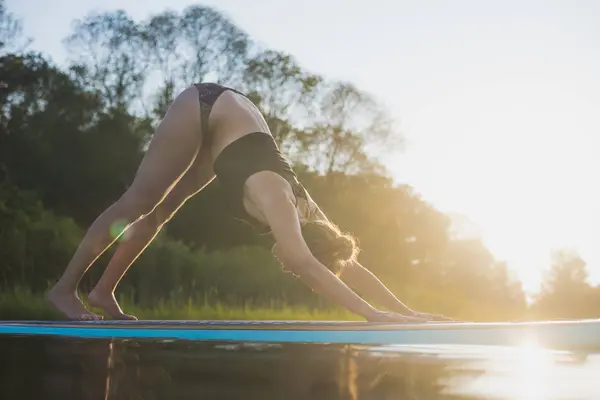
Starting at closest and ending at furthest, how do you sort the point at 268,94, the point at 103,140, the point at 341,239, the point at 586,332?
the point at 586,332
the point at 341,239
the point at 103,140
the point at 268,94

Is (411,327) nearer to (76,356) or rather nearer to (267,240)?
(76,356)

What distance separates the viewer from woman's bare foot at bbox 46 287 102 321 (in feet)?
9.51

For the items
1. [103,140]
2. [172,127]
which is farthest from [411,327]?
[103,140]

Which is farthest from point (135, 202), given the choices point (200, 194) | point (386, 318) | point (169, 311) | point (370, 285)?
point (200, 194)

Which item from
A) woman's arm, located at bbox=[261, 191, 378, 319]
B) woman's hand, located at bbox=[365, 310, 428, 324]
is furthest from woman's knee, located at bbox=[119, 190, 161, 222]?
woman's hand, located at bbox=[365, 310, 428, 324]

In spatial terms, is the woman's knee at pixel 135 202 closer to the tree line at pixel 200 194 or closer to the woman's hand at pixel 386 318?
the woman's hand at pixel 386 318

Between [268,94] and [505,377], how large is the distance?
Result: 16.3m

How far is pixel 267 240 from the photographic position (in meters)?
16.0

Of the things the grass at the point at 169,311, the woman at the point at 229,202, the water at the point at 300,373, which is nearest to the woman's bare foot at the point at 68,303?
the woman at the point at 229,202

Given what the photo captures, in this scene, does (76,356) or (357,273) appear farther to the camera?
(357,273)

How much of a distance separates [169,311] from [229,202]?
6528 millimetres

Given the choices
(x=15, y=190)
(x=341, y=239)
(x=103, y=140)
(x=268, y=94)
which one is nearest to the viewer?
(x=341, y=239)

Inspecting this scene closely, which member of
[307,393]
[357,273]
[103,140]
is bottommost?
[307,393]

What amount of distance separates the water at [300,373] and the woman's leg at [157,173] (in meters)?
0.71
